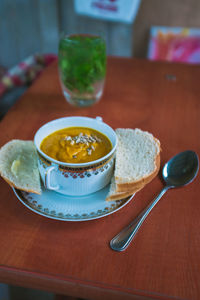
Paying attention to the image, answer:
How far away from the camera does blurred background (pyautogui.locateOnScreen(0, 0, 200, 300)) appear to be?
2.13m

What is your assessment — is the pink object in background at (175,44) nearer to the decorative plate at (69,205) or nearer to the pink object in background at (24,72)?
the pink object in background at (24,72)

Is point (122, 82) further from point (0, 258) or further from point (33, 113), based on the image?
point (0, 258)

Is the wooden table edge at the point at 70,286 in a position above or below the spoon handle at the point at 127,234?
below

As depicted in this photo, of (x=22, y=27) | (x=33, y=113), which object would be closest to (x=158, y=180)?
(x=33, y=113)

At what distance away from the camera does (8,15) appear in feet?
7.79

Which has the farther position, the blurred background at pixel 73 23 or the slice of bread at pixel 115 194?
the blurred background at pixel 73 23

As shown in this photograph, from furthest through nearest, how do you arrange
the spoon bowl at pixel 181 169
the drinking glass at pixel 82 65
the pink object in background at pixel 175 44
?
the pink object in background at pixel 175 44 < the drinking glass at pixel 82 65 < the spoon bowl at pixel 181 169

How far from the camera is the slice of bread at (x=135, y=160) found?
0.64m

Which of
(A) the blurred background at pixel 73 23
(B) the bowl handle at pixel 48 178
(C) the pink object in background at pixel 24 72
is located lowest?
(C) the pink object in background at pixel 24 72

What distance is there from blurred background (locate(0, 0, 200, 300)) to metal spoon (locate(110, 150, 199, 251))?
139 centimetres

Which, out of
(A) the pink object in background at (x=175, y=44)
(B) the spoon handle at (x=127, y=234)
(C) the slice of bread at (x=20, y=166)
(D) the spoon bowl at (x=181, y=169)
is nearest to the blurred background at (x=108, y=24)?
(A) the pink object in background at (x=175, y=44)

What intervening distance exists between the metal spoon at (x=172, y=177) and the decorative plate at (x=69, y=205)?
5cm

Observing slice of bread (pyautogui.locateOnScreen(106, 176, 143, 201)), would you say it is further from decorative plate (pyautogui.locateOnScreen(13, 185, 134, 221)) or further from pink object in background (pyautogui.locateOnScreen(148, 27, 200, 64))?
pink object in background (pyautogui.locateOnScreen(148, 27, 200, 64))

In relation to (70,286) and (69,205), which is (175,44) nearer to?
(69,205)
